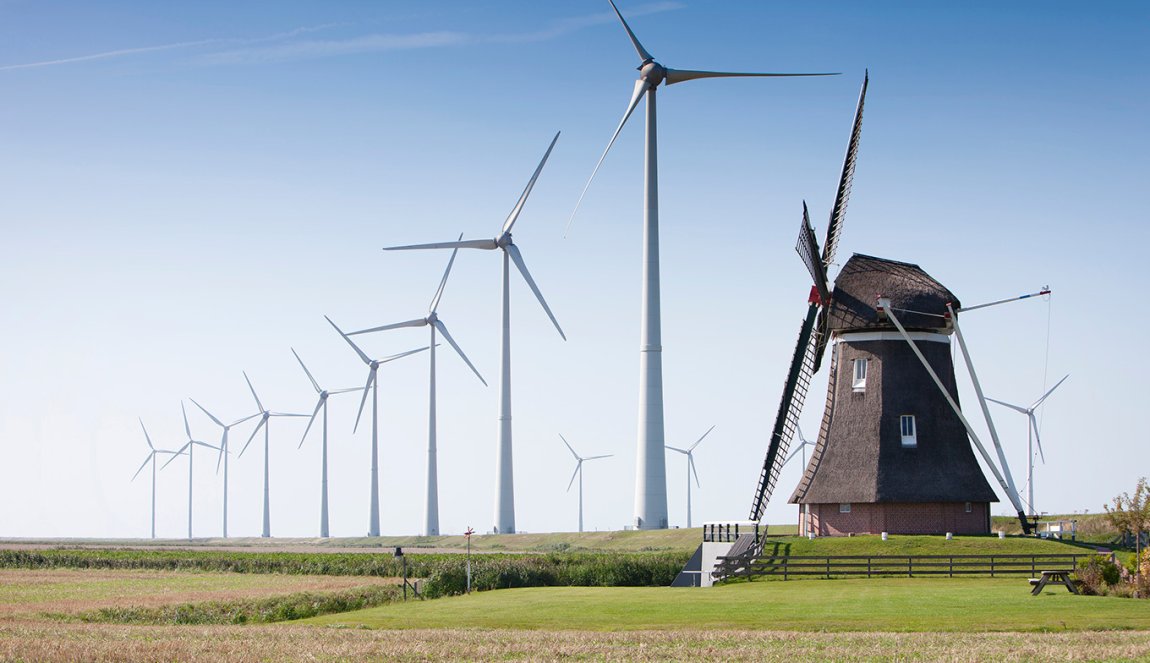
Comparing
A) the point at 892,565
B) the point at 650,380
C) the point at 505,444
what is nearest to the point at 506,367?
the point at 505,444

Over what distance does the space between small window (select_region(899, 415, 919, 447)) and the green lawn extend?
12.3 metres

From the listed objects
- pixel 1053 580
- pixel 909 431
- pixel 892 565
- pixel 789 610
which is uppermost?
pixel 909 431

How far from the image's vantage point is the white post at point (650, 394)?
7831 centimetres

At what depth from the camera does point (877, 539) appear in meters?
64.7

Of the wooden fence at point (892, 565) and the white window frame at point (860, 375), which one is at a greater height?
the white window frame at point (860, 375)

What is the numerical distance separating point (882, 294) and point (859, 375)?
4.36 m

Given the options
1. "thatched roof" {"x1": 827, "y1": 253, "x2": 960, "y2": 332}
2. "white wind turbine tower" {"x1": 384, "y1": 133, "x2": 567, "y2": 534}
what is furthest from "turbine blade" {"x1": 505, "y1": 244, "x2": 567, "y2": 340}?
"thatched roof" {"x1": 827, "y1": 253, "x2": 960, "y2": 332}

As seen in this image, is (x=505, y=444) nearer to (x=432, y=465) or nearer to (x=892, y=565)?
(x=432, y=465)

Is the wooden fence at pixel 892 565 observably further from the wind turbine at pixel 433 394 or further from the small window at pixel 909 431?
the wind turbine at pixel 433 394

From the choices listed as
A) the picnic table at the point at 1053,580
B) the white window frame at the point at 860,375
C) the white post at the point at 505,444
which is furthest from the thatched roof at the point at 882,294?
the white post at the point at 505,444

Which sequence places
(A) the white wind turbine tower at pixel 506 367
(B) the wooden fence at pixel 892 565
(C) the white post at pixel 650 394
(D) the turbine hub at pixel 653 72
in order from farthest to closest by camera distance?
(A) the white wind turbine tower at pixel 506 367 < (D) the turbine hub at pixel 653 72 < (C) the white post at pixel 650 394 < (B) the wooden fence at pixel 892 565

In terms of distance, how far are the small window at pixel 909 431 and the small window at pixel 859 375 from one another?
260 centimetres

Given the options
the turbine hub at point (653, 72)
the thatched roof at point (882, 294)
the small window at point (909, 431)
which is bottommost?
the small window at point (909, 431)

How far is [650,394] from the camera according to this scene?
78.4 meters
